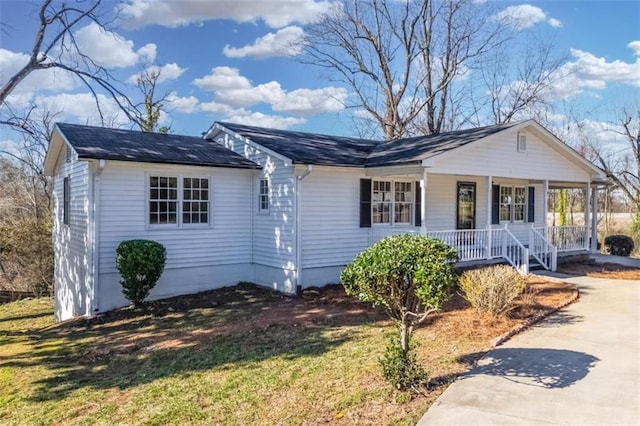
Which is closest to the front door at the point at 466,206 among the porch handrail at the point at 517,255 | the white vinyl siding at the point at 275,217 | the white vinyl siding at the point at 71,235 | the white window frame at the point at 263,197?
the porch handrail at the point at 517,255

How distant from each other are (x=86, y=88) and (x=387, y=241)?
11990 mm

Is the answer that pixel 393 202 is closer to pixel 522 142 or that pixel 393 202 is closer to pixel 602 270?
pixel 522 142

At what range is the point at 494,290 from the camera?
27.2 ft

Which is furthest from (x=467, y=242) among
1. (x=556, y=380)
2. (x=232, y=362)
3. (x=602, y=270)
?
(x=232, y=362)

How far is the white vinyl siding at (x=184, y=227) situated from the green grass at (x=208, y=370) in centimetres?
175

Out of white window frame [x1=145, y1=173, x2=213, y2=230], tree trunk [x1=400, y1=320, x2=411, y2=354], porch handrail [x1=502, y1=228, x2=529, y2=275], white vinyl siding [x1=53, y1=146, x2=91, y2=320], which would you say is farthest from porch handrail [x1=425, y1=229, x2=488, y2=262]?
white vinyl siding [x1=53, y1=146, x2=91, y2=320]

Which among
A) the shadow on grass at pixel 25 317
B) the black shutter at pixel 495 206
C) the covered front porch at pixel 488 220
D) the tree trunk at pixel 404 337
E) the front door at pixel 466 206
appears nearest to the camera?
the tree trunk at pixel 404 337

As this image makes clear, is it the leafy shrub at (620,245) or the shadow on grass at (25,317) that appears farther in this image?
the leafy shrub at (620,245)

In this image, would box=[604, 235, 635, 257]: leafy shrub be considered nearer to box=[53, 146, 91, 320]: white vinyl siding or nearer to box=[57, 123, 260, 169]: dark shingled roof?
box=[57, 123, 260, 169]: dark shingled roof

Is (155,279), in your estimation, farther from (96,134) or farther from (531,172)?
A: (531,172)

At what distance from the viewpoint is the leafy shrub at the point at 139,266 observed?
1039 centimetres

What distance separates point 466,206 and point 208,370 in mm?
11463

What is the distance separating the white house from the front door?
0.37 meters

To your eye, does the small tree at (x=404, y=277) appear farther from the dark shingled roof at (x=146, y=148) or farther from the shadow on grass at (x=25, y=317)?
the shadow on grass at (x=25, y=317)
